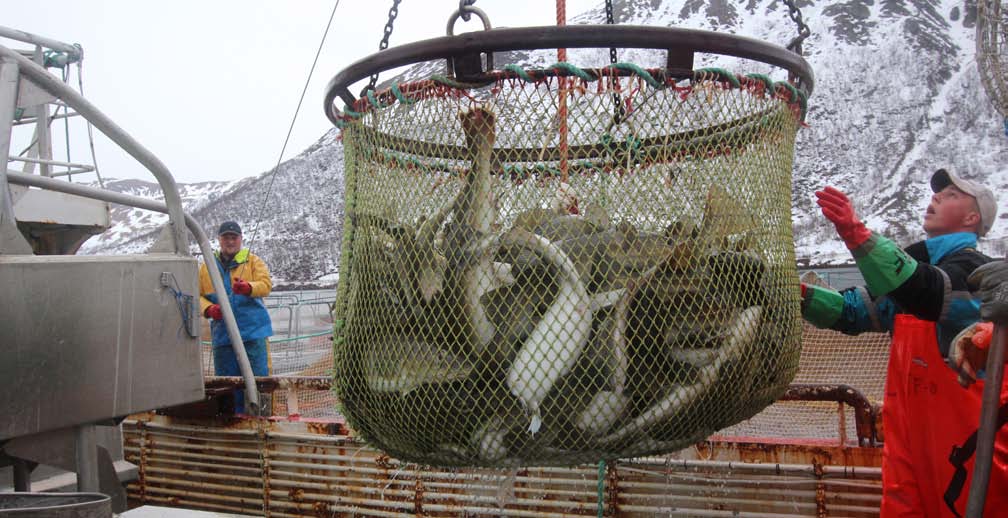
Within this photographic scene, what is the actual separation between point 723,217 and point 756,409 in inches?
21.2

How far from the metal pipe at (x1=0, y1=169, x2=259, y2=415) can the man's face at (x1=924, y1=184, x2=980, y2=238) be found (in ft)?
9.30

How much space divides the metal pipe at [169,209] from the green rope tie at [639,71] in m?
1.75

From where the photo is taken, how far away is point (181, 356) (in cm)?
243

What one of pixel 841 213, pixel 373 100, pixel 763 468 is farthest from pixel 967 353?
pixel 373 100

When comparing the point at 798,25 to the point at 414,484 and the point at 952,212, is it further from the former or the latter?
the point at 414,484

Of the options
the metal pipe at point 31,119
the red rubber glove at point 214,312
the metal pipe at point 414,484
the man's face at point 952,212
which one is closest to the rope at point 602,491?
the metal pipe at point 414,484

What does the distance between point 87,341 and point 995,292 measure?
98.5 inches

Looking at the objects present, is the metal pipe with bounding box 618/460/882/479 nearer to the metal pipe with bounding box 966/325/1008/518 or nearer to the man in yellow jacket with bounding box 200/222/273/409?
the metal pipe with bounding box 966/325/1008/518

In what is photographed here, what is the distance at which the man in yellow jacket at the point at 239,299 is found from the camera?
18.5ft

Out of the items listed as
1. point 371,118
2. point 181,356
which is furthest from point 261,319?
point 371,118

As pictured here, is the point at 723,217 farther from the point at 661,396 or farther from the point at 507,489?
the point at 507,489

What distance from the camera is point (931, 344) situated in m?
2.49

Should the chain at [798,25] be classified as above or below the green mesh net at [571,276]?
above

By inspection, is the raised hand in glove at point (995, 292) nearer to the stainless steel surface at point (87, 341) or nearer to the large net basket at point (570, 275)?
the large net basket at point (570, 275)
